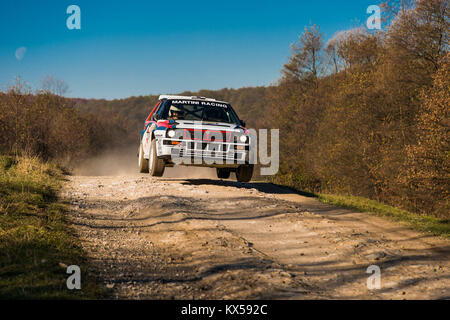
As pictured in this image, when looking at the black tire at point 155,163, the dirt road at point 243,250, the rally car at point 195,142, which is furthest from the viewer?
the black tire at point 155,163

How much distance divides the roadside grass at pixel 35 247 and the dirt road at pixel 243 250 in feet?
0.92

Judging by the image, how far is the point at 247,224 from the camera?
7828 mm

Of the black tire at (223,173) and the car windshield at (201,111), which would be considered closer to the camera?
the car windshield at (201,111)

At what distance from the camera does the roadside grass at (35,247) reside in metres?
4.04

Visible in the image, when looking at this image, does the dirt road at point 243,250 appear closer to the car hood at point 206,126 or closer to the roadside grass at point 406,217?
the roadside grass at point 406,217

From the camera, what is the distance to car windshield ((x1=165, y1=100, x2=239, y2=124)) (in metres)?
11.5

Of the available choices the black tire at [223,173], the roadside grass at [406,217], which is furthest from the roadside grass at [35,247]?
the roadside grass at [406,217]

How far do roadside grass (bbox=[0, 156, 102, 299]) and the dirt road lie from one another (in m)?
0.28

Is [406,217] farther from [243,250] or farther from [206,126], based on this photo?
[243,250]

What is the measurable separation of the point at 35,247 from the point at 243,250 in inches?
107

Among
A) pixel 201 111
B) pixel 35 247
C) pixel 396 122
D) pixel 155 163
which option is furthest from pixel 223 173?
pixel 396 122

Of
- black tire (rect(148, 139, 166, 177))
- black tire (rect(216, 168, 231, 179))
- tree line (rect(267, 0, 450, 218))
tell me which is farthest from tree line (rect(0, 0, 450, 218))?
black tire (rect(148, 139, 166, 177))
